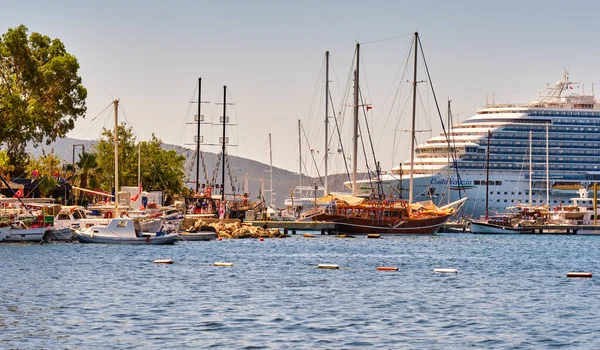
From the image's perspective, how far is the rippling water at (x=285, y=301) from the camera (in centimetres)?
2870

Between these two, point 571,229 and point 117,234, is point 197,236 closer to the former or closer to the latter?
point 117,234

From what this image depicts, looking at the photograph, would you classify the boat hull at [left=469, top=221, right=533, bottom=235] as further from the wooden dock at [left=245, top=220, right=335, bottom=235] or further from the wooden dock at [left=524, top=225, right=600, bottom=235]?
the wooden dock at [left=245, top=220, right=335, bottom=235]

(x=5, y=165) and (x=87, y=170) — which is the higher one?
(x=87, y=170)

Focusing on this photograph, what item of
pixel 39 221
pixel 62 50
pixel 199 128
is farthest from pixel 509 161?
pixel 39 221

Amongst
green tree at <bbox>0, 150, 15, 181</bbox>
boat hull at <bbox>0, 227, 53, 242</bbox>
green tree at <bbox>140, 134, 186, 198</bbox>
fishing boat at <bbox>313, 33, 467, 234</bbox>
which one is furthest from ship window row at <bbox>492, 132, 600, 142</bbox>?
boat hull at <bbox>0, 227, 53, 242</bbox>

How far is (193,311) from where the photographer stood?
3391 cm

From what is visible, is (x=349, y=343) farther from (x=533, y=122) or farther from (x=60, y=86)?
(x=533, y=122)

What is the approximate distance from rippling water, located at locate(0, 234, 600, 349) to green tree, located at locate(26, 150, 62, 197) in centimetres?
2855

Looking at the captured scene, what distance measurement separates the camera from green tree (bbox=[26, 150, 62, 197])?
90.6 meters

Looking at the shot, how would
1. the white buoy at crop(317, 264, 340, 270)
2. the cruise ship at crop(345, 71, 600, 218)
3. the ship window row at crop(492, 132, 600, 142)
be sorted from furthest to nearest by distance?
the ship window row at crop(492, 132, 600, 142) → the cruise ship at crop(345, 71, 600, 218) → the white buoy at crop(317, 264, 340, 270)

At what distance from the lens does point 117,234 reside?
68.2 meters

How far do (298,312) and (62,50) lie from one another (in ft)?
199

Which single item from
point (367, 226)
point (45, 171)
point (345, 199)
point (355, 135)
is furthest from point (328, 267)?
point (45, 171)

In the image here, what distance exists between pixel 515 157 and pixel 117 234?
101 metres
